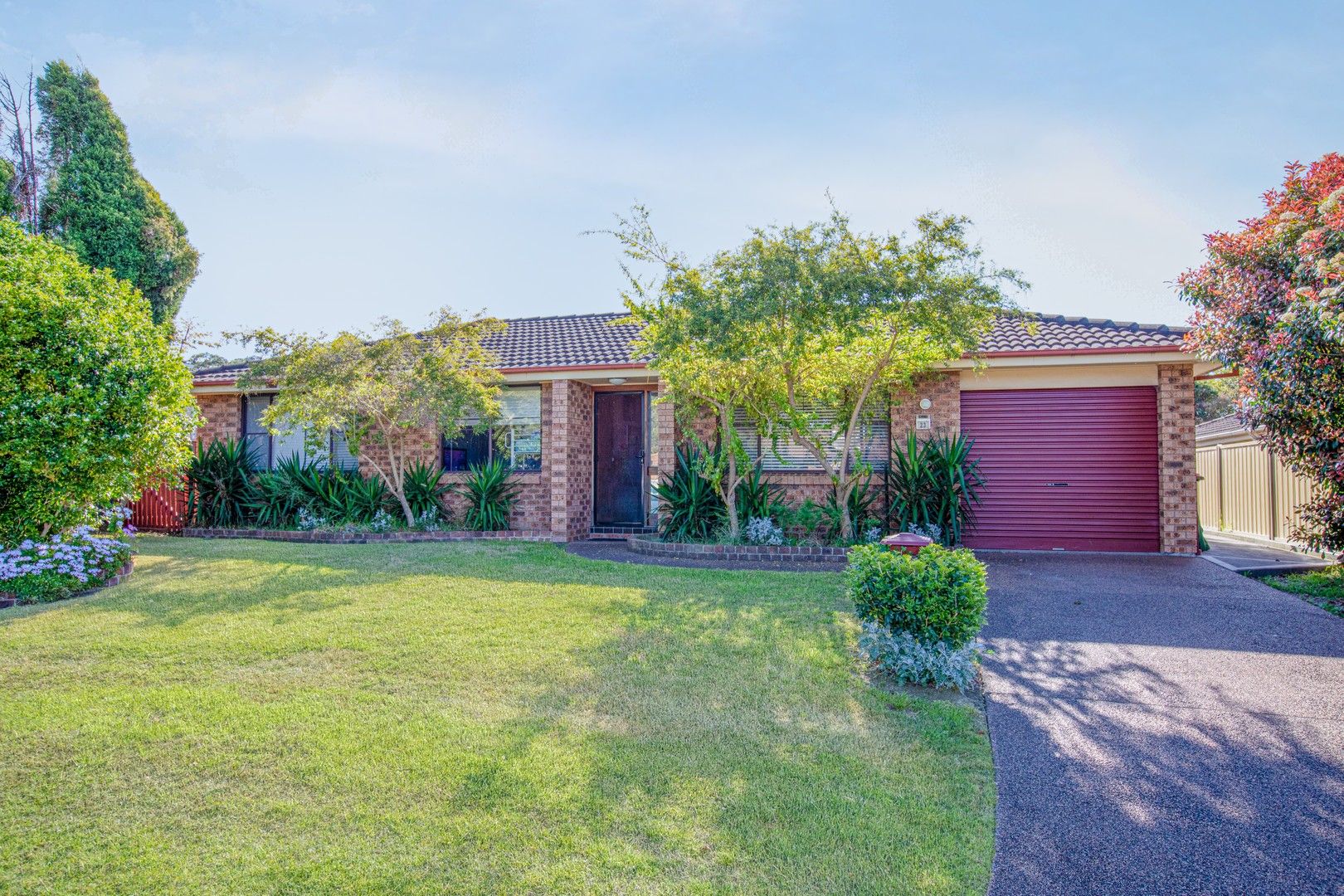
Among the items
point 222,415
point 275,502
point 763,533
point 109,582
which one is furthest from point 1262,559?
point 222,415

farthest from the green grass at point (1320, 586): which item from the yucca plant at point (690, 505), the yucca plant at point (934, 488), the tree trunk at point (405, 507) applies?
the tree trunk at point (405, 507)

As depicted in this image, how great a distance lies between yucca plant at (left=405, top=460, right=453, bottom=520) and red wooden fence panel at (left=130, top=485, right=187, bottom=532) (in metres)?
4.11

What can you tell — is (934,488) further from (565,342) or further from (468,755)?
(468,755)

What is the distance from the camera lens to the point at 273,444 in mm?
13602

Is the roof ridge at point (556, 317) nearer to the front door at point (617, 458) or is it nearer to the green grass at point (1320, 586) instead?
the front door at point (617, 458)

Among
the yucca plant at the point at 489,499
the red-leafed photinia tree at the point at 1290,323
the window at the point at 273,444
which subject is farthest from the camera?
the window at the point at 273,444

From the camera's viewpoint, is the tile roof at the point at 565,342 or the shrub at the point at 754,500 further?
the tile roof at the point at 565,342

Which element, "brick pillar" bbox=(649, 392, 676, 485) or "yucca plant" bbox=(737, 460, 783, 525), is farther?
"brick pillar" bbox=(649, 392, 676, 485)

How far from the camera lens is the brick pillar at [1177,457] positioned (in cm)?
998

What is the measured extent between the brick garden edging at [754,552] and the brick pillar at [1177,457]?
189 inches

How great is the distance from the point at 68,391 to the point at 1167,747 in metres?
8.20

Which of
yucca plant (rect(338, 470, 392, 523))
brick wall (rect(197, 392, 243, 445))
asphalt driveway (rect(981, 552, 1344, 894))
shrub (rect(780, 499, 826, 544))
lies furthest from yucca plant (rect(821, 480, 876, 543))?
brick wall (rect(197, 392, 243, 445))

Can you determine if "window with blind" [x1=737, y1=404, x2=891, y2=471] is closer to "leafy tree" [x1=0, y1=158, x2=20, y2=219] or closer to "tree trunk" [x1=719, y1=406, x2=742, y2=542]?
"tree trunk" [x1=719, y1=406, x2=742, y2=542]

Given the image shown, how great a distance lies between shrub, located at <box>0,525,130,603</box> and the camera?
6.28m
